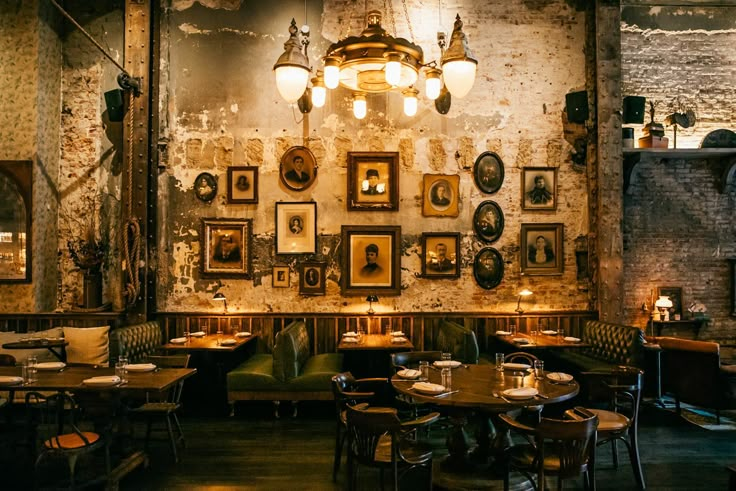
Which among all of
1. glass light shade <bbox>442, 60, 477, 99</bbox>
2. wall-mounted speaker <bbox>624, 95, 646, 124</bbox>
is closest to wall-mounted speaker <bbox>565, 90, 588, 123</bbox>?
wall-mounted speaker <bbox>624, 95, 646, 124</bbox>

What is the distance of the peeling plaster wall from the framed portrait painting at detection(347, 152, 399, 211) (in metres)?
0.12

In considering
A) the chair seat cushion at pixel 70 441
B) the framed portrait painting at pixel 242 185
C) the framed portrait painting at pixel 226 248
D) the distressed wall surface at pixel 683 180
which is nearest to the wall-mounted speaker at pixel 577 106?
the distressed wall surface at pixel 683 180

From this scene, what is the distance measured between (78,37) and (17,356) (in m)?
4.51

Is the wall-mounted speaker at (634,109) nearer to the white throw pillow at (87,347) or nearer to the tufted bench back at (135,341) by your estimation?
the tufted bench back at (135,341)

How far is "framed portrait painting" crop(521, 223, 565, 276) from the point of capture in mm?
7840

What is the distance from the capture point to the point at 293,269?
7.74 metres

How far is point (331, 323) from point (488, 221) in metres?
2.64

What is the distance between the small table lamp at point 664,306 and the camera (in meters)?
7.71

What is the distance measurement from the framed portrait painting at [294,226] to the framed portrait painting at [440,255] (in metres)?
1.59

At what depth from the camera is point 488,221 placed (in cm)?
782

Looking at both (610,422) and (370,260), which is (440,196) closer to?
(370,260)

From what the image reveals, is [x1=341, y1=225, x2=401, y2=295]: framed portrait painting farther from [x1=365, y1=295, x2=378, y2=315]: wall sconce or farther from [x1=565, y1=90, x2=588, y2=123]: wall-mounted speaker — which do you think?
[x1=565, y1=90, x2=588, y2=123]: wall-mounted speaker

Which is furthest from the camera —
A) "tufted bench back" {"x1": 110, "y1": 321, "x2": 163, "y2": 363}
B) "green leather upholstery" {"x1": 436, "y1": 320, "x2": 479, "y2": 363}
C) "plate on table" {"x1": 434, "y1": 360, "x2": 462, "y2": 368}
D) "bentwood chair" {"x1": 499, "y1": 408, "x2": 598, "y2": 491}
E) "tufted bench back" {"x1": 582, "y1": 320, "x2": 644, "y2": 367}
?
"tufted bench back" {"x1": 582, "y1": 320, "x2": 644, "y2": 367}

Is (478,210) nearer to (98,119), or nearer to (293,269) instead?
(293,269)
